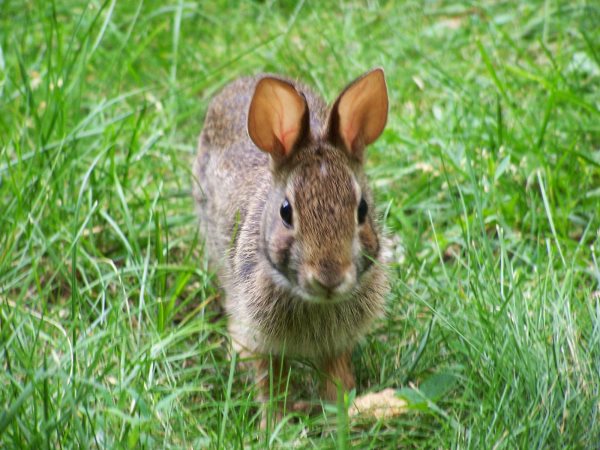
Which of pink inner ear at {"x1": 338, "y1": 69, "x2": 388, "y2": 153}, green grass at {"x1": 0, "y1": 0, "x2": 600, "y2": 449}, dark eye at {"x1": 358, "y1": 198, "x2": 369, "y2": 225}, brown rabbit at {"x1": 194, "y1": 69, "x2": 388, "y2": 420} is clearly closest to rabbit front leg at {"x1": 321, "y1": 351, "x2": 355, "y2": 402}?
brown rabbit at {"x1": 194, "y1": 69, "x2": 388, "y2": 420}

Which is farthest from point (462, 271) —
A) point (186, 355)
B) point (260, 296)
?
point (186, 355)

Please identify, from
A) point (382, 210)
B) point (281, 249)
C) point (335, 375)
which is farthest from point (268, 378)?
point (382, 210)

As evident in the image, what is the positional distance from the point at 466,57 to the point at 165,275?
8.65 ft

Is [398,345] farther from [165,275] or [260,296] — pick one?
[165,275]

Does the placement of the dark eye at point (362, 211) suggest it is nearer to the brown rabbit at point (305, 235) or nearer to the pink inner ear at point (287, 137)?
the brown rabbit at point (305, 235)

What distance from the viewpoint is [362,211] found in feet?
11.9

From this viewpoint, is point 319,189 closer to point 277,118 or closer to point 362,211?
point 362,211

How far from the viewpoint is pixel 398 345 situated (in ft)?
13.8

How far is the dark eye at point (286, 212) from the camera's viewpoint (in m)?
3.59

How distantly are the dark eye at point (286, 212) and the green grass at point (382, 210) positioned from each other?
0.56 meters

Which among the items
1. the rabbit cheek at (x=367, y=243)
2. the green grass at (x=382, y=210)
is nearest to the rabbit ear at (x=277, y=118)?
the rabbit cheek at (x=367, y=243)

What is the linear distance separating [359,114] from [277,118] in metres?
0.31

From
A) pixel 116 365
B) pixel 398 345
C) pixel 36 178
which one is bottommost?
pixel 398 345

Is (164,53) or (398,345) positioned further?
(164,53)
